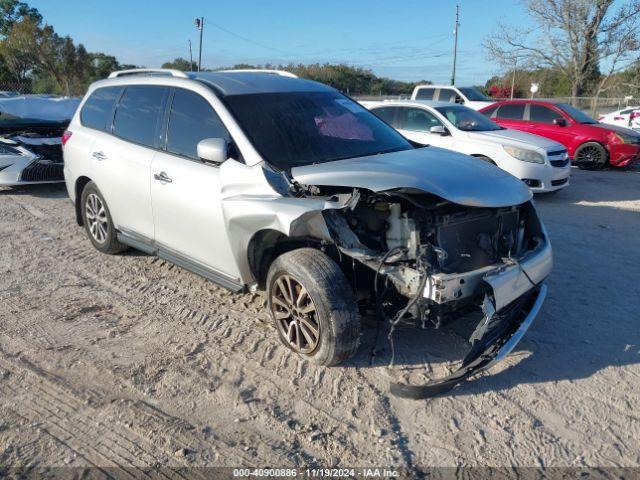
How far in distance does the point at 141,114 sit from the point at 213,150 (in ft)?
5.07

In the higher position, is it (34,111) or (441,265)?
(34,111)

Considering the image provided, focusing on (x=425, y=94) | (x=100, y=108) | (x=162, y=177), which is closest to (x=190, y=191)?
(x=162, y=177)

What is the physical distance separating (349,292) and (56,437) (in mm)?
1884

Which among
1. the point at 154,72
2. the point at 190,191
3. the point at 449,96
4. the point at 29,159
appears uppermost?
the point at 154,72

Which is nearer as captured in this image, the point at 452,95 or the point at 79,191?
the point at 79,191

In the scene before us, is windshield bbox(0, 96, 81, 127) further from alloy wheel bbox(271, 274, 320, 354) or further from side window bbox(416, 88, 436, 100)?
side window bbox(416, 88, 436, 100)

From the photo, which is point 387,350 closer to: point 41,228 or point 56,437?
point 56,437

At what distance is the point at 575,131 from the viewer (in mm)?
12969

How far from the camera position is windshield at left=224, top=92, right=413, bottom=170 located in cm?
420

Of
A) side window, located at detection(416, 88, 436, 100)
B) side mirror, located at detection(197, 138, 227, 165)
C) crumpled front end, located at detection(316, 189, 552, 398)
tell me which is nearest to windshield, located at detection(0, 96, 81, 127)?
side mirror, located at detection(197, 138, 227, 165)

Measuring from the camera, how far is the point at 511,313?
385 cm

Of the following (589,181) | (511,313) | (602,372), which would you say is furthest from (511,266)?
(589,181)

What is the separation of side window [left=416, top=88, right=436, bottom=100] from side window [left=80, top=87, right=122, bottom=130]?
1328 centimetres

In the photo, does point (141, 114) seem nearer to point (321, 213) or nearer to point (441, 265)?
point (321, 213)
